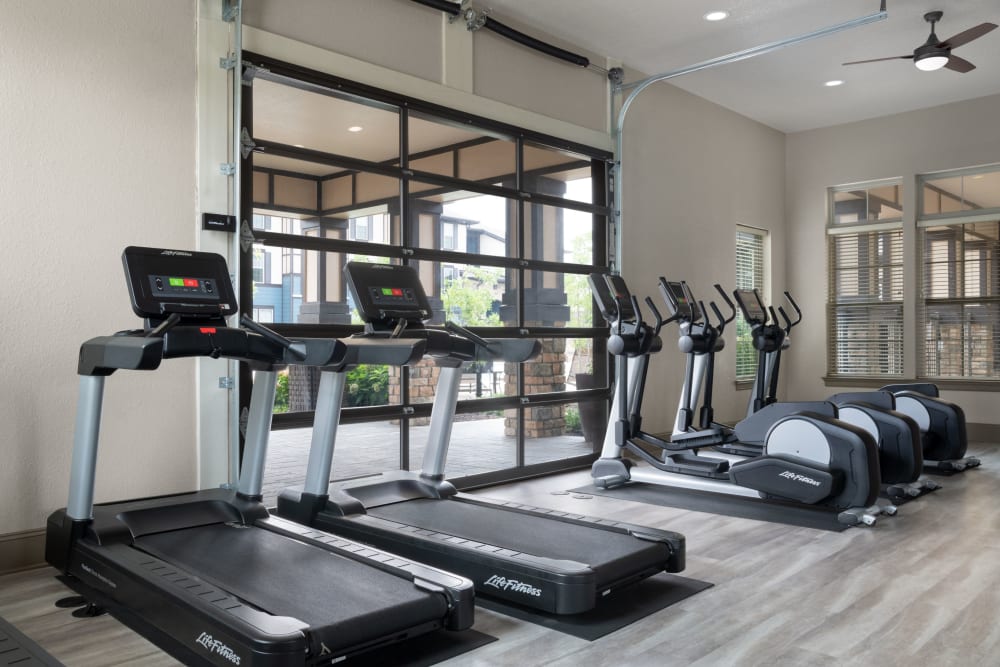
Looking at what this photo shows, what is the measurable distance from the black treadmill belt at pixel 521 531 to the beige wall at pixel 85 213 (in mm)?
1208

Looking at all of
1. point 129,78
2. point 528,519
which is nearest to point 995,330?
point 528,519

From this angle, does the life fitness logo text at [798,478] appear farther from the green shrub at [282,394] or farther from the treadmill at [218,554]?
the green shrub at [282,394]

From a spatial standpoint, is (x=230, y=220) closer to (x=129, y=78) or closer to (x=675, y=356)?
(x=129, y=78)

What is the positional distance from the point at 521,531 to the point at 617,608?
0.61m

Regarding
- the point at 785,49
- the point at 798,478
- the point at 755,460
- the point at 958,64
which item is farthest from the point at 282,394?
the point at 958,64

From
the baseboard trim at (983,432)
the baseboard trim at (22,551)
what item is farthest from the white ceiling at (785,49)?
the baseboard trim at (22,551)

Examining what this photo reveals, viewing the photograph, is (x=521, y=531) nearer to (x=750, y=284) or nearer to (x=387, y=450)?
(x=387, y=450)

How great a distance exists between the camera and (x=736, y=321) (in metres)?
8.20

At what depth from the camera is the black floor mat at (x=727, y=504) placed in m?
4.54

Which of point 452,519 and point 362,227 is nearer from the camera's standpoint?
point 452,519

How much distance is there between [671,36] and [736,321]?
3188 millimetres

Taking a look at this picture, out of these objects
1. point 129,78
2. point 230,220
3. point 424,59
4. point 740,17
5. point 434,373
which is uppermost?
point 740,17

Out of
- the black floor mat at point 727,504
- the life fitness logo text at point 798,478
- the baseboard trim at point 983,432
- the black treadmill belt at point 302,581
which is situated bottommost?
the black floor mat at point 727,504

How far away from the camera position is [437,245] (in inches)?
210
